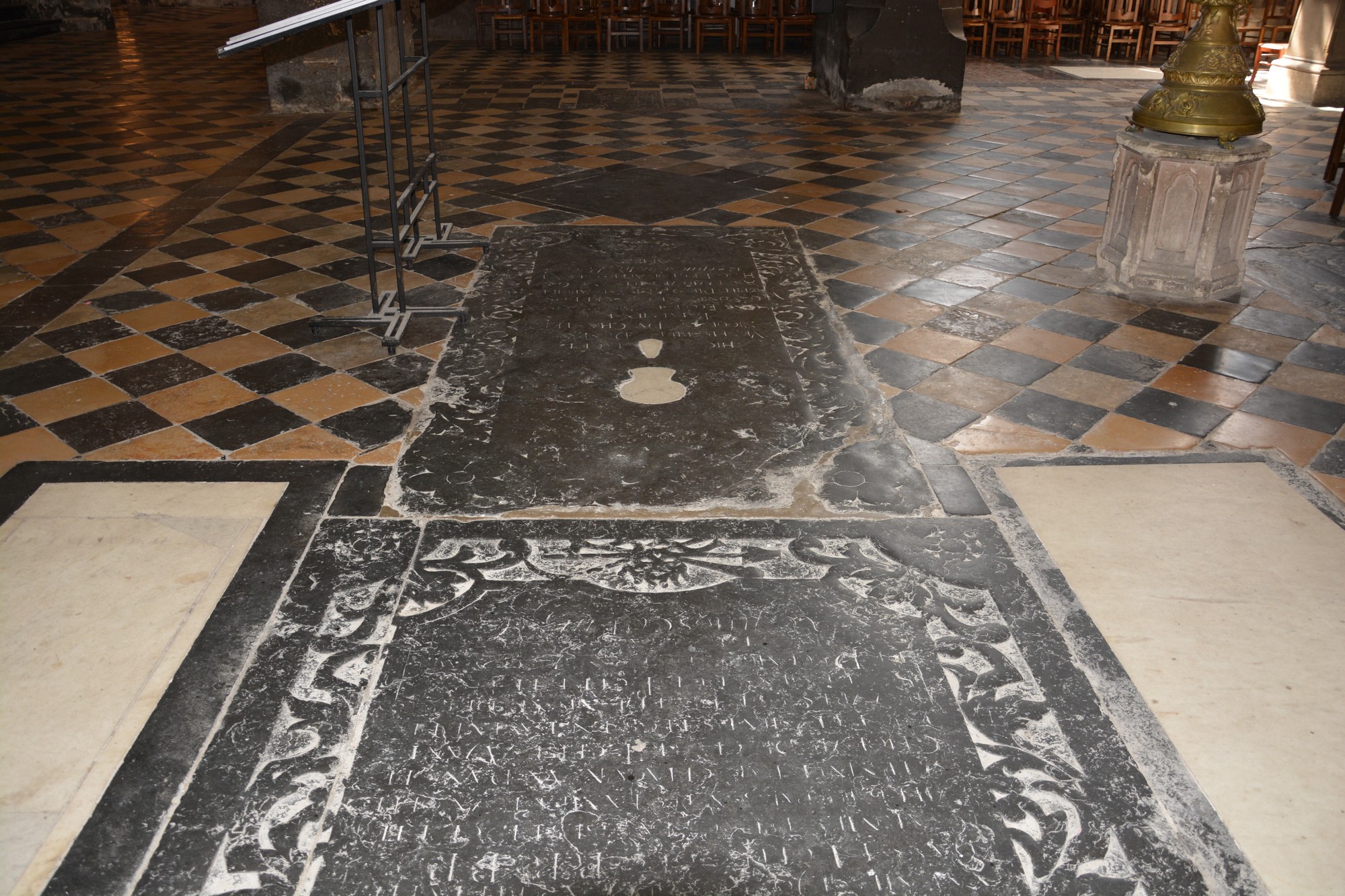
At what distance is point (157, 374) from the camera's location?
3564mm

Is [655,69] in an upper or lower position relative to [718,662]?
upper

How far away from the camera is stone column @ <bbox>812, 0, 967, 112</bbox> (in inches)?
317

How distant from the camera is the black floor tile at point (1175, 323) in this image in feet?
13.1

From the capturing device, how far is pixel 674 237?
16.5ft

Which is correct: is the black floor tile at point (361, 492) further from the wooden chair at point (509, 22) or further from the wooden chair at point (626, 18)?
the wooden chair at point (626, 18)

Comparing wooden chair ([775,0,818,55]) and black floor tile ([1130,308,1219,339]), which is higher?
wooden chair ([775,0,818,55])

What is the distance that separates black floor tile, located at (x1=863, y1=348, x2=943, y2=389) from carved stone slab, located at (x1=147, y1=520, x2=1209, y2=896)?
1.02 meters

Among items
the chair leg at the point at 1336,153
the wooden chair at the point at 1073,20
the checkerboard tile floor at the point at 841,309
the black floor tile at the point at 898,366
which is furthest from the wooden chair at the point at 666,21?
the black floor tile at the point at 898,366

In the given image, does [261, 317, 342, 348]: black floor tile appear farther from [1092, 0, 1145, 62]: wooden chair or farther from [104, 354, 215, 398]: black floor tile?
[1092, 0, 1145, 62]: wooden chair

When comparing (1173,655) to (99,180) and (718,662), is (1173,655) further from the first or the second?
(99,180)

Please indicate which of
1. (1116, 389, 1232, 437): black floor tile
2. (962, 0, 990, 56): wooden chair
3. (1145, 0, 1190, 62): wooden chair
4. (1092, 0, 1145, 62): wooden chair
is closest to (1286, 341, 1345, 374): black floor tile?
(1116, 389, 1232, 437): black floor tile

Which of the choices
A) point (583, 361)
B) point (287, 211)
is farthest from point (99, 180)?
point (583, 361)

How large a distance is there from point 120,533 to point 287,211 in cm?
323

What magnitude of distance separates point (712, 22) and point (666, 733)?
11334 millimetres
